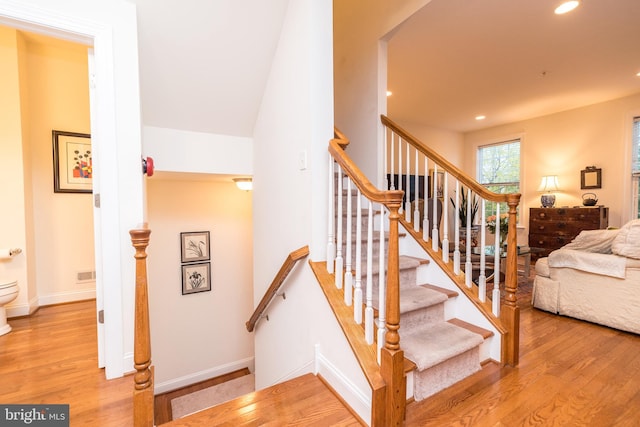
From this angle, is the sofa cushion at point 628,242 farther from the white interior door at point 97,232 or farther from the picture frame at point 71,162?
the picture frame at point 71,162

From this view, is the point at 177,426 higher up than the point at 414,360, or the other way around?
the point at 414,360

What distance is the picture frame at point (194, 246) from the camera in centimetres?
376

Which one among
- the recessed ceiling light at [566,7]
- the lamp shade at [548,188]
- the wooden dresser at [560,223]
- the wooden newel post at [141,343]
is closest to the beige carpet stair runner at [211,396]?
the wooden newel post at [141,343]

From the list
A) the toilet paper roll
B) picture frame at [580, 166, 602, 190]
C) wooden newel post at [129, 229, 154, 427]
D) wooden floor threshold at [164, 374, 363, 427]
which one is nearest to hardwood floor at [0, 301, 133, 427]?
wooden newel post at [129, 229, 154, 427]

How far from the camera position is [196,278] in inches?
152

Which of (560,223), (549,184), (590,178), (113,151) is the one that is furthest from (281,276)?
(590,178)

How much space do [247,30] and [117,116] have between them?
1.16m

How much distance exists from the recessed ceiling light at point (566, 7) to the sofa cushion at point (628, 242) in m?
1.97

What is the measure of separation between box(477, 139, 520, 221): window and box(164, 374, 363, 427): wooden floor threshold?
576 centimetres

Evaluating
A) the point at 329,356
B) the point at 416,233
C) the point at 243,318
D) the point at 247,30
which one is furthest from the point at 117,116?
the point at 243,318

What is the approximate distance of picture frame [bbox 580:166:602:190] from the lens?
16.6ft

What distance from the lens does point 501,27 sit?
306cm

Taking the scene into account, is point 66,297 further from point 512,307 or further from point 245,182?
point 512,307

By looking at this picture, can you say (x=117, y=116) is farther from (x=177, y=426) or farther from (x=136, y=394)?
(x=177, y=426)
